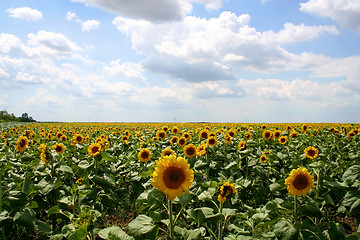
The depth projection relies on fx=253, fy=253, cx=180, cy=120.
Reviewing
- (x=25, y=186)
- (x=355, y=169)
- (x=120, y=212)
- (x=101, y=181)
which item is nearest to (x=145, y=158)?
(x=120, y=212)

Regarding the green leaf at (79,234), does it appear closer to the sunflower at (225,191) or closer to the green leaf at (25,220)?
the green leaf at (25,220)

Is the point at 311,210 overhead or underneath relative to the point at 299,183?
underneath

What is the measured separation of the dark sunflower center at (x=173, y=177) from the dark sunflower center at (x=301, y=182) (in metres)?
1.46

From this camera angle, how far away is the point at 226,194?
3.00 metres

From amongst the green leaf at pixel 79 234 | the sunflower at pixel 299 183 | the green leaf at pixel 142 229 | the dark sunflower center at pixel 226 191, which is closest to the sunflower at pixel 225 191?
the dark sunflower center at pixel 226 191

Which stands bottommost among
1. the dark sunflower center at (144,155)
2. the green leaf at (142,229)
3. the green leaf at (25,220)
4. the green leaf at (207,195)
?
the green leaf at (25,220)

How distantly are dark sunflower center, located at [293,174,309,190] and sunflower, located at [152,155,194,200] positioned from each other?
1.39 metres

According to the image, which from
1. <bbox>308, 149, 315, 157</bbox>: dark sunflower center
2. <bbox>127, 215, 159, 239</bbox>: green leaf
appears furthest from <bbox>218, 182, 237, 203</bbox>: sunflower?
<bbox>308, 149, 315, 157</bbox>: dark sunflower center

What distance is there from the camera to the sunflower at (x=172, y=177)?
237 cm

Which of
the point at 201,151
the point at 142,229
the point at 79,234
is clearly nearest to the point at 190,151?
the point at 201,151

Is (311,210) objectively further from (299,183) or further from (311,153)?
(311,153)

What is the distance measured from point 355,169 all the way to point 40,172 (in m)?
4.84

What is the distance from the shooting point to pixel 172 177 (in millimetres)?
2418

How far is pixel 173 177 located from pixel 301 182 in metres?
1.61
